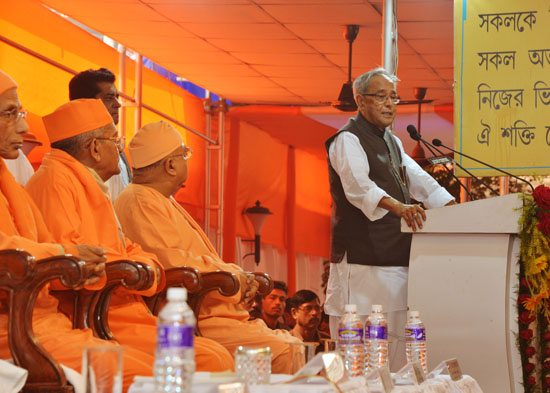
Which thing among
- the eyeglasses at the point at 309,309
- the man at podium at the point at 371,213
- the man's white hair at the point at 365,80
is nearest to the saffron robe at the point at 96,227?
the man at podium at the point at 371,213

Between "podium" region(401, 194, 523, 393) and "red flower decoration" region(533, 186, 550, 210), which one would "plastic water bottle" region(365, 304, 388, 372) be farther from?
"red flower decoration" region(533, 186, 550, 210)

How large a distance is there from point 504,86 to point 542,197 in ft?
4.27

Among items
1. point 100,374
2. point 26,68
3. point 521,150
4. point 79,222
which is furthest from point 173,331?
point 26,68

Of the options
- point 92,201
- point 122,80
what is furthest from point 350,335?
point 122,80

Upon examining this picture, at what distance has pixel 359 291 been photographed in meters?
4.10

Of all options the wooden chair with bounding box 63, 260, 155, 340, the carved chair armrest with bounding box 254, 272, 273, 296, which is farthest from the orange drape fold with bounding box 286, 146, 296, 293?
the wooden chair with bounding box 63, 260, 155, 340

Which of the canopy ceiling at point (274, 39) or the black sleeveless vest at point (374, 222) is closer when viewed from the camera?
the black sleeveless vest at point (374, 222)

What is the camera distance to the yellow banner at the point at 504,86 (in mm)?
4578

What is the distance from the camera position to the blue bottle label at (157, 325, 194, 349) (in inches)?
62.7

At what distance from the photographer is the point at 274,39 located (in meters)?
9.09

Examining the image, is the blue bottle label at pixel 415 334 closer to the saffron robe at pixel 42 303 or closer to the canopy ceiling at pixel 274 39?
the saffron robe at pixel 42 303

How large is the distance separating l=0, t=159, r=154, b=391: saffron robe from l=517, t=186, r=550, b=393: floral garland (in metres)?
1.54

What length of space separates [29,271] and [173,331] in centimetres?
88

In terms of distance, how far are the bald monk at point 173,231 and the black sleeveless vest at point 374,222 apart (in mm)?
644
